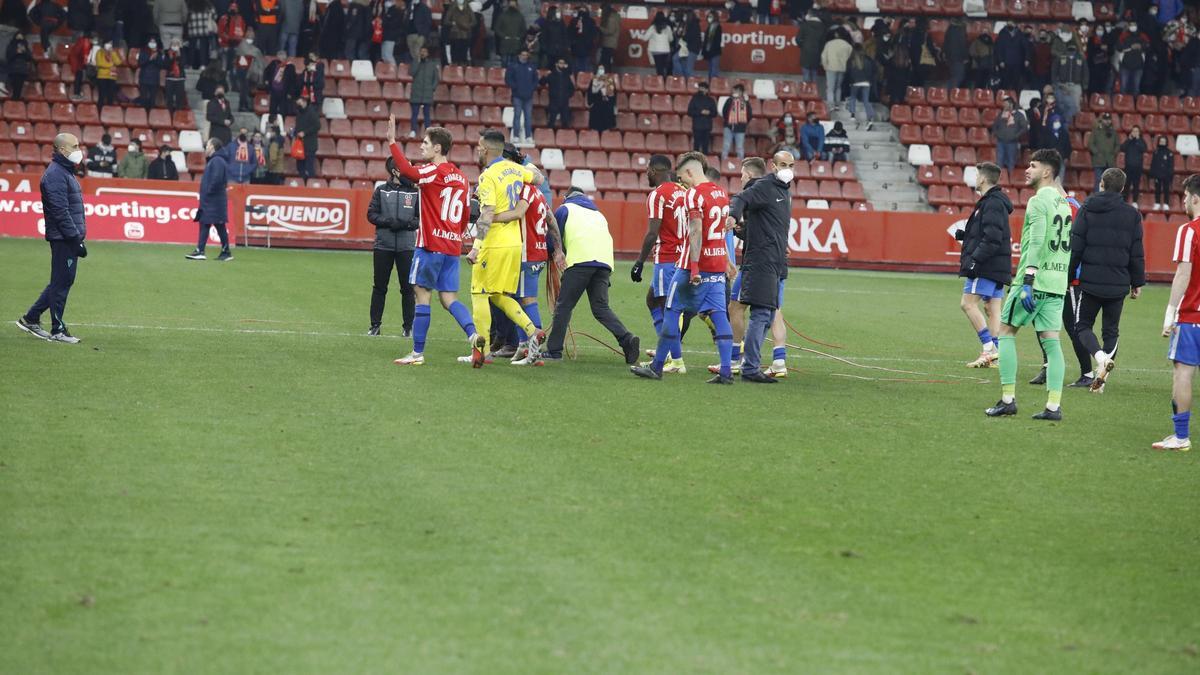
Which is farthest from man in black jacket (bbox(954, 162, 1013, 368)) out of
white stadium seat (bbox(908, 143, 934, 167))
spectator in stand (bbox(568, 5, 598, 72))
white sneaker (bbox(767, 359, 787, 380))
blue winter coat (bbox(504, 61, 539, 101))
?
spectator in stand (bbox(568, 5, 598, 72))

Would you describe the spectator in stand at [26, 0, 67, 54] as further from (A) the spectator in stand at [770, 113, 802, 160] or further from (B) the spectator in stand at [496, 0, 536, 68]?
(A) the spectator in stand at [770, 113, 802, 160]

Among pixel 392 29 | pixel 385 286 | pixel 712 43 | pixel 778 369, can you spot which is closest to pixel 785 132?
pixel 712 43

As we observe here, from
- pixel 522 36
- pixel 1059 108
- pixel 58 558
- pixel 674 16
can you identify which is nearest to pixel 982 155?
pixel 1059 108

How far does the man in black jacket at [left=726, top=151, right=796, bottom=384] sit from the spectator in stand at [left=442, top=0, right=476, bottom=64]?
22.1m

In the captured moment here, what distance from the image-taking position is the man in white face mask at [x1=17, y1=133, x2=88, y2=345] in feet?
43.1

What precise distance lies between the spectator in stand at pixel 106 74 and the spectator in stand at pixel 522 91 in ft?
29.1

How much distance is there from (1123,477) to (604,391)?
4.26m

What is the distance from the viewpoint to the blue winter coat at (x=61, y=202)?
13156 millimetres

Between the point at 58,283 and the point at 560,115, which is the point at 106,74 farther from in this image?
the point at 58,283

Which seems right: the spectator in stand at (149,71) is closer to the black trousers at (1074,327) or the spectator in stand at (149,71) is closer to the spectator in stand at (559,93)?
the spectator in stand at (559,93)

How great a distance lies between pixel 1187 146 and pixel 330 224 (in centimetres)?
2128

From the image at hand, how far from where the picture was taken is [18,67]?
31.2 m

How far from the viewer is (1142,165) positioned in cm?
3297

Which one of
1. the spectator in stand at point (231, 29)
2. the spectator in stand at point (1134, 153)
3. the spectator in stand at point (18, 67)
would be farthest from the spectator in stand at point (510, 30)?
the spectator in stand at point (1134, 153)
